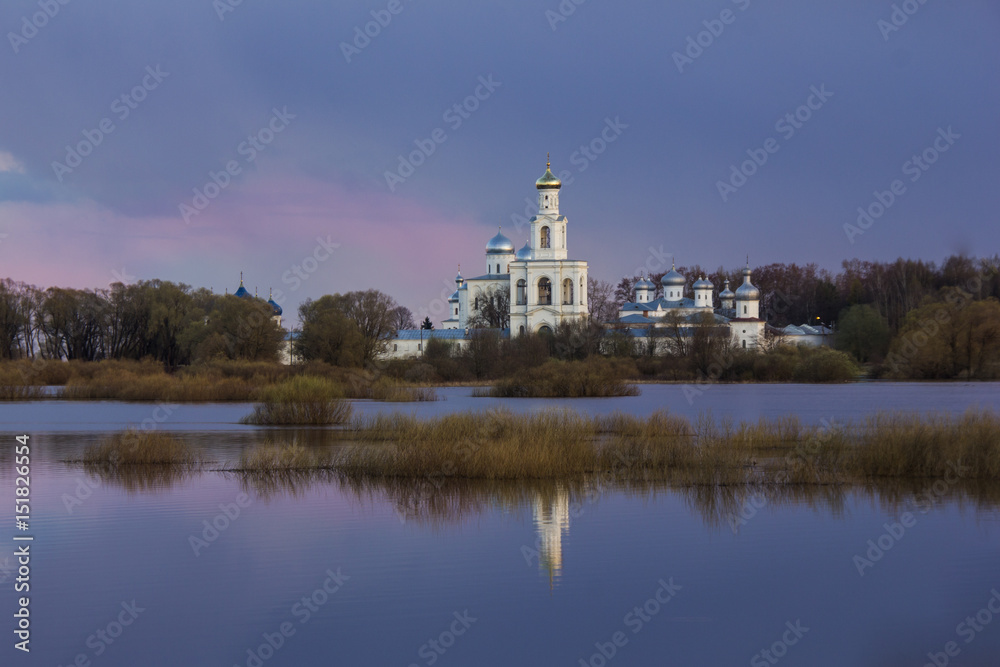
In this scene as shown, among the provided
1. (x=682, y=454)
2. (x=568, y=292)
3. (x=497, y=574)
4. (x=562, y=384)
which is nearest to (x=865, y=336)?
(x=568, y=292)

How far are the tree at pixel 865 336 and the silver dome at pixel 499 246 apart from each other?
3588cm

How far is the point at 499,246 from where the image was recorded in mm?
102000

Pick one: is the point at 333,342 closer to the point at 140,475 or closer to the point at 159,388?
the point at 159,388

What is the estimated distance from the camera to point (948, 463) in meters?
17.3

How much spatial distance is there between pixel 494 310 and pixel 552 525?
79714mm

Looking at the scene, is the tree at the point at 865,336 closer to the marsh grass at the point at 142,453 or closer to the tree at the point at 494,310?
the tree at the point at 494,310

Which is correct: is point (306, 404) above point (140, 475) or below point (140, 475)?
above

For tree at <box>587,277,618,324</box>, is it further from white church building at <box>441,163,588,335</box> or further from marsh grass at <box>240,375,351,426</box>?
marsh grass at <box>240,375,351,426</box>

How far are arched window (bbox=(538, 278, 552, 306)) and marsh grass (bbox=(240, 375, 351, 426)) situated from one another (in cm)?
6069

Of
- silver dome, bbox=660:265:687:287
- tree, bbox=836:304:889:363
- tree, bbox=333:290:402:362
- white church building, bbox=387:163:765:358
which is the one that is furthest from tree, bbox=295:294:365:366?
silver dome, bbox=660:265:687:287

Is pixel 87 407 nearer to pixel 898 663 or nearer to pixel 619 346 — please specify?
pixel 898 663

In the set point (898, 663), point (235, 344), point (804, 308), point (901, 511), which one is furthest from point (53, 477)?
point (804, 308)

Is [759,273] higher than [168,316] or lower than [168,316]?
higher

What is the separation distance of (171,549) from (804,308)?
9874 cm
